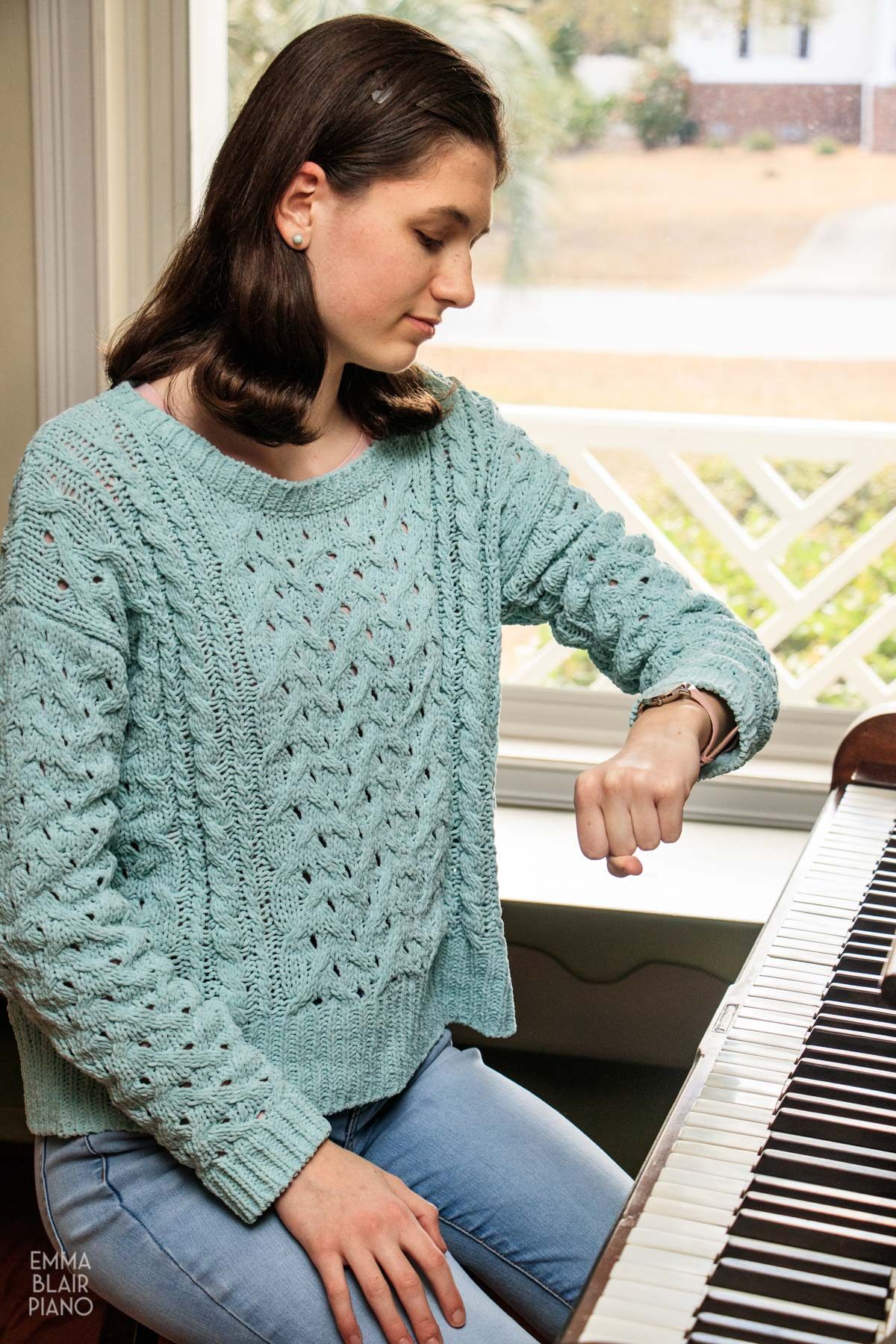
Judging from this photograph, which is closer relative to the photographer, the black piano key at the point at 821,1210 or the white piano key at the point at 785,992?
the black piano key at the point at 821,1210

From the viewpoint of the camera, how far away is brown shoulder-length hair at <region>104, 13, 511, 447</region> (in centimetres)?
105

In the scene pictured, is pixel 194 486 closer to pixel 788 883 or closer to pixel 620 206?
pixel 788 883

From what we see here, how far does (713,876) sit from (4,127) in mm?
1416

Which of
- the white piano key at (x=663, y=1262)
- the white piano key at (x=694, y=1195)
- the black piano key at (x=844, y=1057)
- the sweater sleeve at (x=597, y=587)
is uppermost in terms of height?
the sweater sleeve at (x=597, y=587)

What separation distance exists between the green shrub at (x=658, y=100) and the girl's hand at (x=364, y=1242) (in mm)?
1825

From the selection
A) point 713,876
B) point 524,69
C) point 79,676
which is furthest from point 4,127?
point 713,876

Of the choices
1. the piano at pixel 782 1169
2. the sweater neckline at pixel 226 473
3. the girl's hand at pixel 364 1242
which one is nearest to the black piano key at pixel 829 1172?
the piano at pixel 782 1169

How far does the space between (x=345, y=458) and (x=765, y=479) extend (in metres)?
1.89

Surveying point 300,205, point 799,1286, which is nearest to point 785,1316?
point 799,1286

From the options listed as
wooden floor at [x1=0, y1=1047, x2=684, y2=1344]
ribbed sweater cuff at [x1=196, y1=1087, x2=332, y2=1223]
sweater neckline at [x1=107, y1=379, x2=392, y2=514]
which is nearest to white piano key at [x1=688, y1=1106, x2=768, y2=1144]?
ribbed sweater cuff at [x1=196, y1=1087, x2=332, y2=1223]

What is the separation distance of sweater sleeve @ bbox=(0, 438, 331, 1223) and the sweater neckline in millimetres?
106

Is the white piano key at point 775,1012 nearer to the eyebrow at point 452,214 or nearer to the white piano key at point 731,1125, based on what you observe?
the white piano key at point 731,1125

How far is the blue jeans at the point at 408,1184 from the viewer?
1.00m

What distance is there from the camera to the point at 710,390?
2.79m
